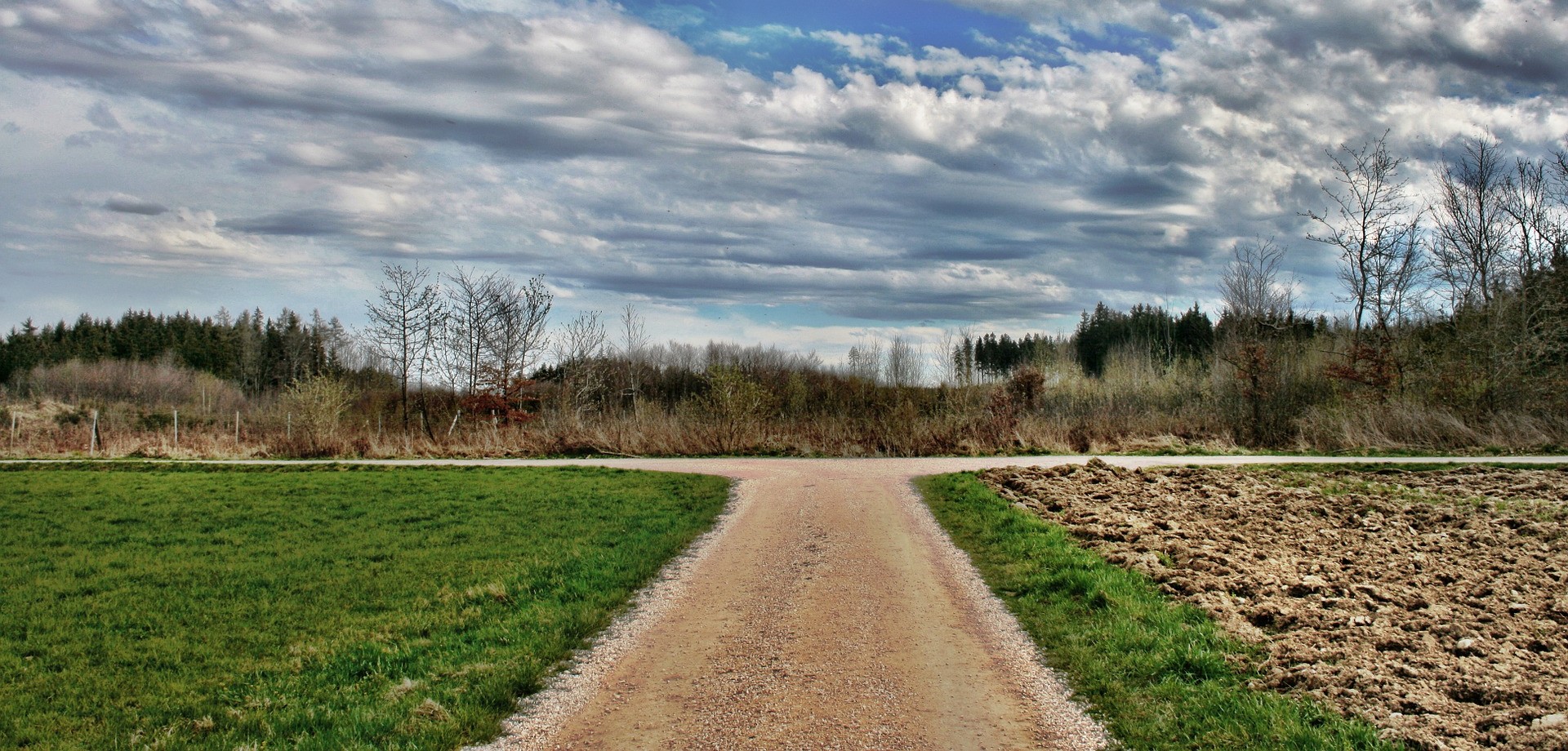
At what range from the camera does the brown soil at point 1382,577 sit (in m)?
5.20

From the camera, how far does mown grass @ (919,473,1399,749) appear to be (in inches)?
199

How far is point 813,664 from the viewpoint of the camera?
655 centimetres

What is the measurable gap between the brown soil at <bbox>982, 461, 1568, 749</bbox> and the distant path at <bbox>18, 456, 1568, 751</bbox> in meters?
1.74

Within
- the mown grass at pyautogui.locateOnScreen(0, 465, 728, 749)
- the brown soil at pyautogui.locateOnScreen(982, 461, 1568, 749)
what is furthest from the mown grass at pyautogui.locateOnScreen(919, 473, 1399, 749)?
the mown grass at pyautogui.locateOnScreen(0, 465, 728, 749)

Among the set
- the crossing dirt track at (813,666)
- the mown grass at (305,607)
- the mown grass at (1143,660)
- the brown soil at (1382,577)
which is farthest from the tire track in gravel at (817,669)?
the brown soil at (1382,577)

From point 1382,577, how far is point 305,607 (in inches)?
387

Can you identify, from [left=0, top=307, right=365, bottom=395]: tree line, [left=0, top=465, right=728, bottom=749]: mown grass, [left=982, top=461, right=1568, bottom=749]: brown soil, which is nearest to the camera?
[left=982, top=461, right=1568, bottom=749]: brown soil

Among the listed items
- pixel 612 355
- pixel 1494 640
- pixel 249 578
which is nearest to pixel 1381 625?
pixel 1494 640

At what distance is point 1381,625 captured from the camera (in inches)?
262

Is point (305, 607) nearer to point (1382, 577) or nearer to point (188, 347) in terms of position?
point (1382, 577)

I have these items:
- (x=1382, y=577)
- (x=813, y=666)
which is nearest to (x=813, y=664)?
(x=813, y=666)

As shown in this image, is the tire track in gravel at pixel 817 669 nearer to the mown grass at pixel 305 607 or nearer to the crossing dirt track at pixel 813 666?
the crossing dirt track at pixel 813 666

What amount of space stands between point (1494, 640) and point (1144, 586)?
2.76 meters

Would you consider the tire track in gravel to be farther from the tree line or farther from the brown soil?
the tree line
